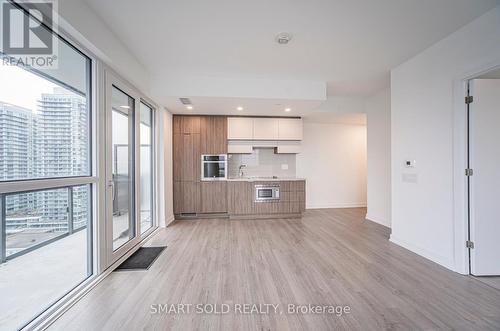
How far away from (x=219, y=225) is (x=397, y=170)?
A: 3551 millimetres

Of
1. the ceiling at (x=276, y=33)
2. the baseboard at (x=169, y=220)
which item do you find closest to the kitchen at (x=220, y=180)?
the baseboard at (x=169, y=220)

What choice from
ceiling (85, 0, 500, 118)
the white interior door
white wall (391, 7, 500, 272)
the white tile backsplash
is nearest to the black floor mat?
ceiling (85, 0, 500, 118)

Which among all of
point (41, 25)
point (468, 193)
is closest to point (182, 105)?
point (41, 25)

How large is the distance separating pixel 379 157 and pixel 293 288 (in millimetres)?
3770

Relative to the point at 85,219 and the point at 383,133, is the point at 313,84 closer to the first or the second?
the point at 383,133

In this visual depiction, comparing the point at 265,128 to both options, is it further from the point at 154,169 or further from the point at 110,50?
the point at 110,50

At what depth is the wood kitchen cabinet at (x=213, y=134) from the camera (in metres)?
5.05

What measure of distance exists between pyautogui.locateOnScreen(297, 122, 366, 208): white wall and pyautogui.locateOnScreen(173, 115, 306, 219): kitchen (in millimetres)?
1111

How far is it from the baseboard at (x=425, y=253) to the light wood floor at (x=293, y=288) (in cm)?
9

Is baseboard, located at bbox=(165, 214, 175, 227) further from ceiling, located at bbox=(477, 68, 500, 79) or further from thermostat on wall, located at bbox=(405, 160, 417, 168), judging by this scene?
ceiling, located at bbox=(477, 68, 500, 79)

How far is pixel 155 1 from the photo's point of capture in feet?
6.54

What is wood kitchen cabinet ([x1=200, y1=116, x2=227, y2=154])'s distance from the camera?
505cm

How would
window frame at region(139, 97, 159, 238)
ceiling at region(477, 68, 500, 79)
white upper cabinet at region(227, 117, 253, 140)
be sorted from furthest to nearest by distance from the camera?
white upper cabinet at region(227, 117, 253, 140) < window frame at region(139, 97, 159, 238) < ceiling at region(477, 68, 500, 79)

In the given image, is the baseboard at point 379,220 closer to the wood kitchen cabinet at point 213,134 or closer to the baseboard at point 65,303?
the wood kitchen cabinet at point 213,134
